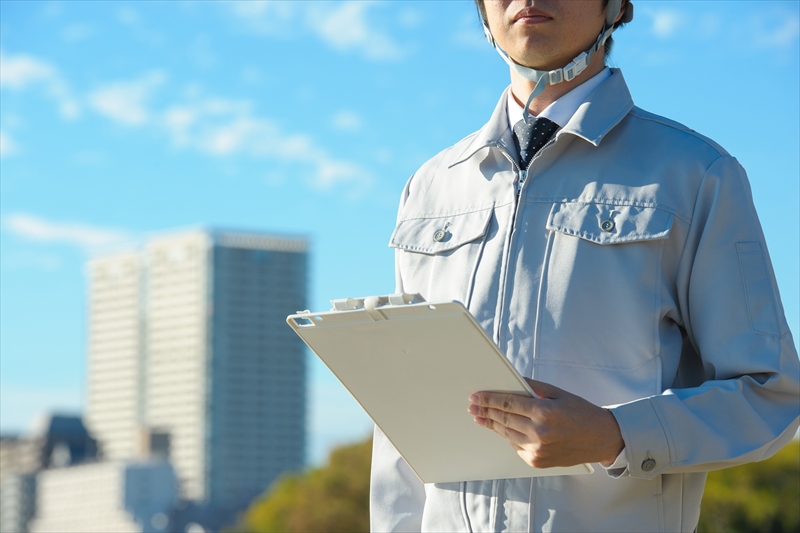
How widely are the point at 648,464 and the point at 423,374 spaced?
18.9 inches

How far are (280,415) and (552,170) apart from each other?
155 meters

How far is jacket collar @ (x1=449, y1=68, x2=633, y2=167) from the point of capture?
2.51 meters

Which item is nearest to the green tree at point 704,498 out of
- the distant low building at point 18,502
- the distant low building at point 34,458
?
the distant low building at point 18,502

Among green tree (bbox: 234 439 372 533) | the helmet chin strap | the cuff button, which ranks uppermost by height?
the helmet chin strap

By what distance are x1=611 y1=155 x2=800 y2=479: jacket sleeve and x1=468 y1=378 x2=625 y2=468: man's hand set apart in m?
0.05

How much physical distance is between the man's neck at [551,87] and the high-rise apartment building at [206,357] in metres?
Answer: 141

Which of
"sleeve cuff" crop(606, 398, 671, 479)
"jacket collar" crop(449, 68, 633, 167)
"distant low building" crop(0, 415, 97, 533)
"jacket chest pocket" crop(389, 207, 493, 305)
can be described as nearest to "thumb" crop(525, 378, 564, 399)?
"sleeve cuff" crop(606, 398, 671, 479)

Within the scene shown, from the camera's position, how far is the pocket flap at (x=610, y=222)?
237 cm

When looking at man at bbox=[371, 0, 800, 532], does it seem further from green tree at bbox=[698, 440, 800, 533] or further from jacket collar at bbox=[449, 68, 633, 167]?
green tree at bbox=[698, 440, 800, 533]

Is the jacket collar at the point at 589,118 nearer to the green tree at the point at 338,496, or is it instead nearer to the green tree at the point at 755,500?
the green tree at the point at 755,500

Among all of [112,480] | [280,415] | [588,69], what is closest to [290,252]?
[280,415]

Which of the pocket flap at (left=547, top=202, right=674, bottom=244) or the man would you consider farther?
the pocket flap at (left=547, top=202, right=674, bottom=244)

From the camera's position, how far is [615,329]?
236cm

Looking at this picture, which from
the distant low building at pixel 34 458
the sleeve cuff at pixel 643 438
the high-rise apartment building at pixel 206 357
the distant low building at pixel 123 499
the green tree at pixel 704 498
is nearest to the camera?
the sleeve cuff at pixel 643 438
